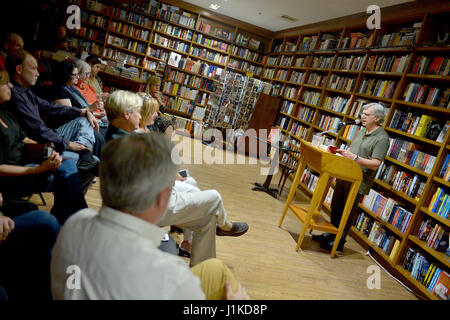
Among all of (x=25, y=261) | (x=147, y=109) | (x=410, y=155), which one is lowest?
(x=25, y=261)

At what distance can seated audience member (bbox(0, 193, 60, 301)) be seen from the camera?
3.70 feet

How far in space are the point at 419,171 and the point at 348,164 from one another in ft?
3.00

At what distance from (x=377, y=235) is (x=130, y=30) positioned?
6532 mm

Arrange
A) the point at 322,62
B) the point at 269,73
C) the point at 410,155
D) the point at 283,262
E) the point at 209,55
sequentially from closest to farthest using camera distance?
the point at 283,262 → the point at 410,155 → the point at 322,62 → the point at 209,55 → the point at 269,73

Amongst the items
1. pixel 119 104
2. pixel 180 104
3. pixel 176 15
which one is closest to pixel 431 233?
pixel 119 104

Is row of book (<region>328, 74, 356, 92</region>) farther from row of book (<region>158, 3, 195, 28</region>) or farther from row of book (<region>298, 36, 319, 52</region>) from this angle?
row of book (<region>158, 3, 195, 28</region>)

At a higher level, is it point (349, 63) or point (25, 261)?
point (349, 63)

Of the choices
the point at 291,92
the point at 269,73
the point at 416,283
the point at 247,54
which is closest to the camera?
the point at 416,283

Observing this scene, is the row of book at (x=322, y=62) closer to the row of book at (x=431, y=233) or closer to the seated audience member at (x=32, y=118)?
the row of book at (x=431, y=233)

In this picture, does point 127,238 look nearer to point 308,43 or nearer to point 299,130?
point 299,130

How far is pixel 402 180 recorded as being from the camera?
10.9ft

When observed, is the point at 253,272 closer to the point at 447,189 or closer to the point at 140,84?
the point at 447,189

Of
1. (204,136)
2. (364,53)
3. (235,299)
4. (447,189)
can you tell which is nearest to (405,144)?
(447,189)

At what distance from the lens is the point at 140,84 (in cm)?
596
